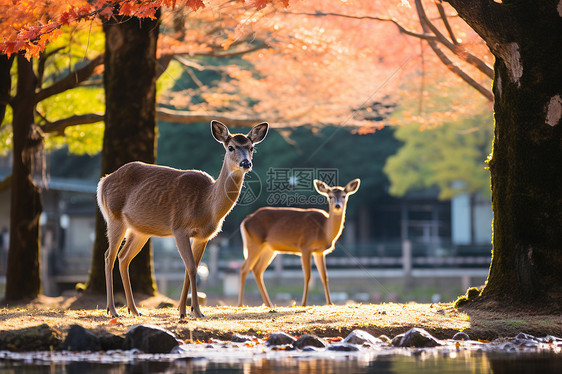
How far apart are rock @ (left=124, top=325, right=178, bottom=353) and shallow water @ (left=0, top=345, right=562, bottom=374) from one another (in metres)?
0.08

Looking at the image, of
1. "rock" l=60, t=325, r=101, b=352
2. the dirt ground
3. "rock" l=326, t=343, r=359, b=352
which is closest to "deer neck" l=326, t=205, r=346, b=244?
the dirt ground

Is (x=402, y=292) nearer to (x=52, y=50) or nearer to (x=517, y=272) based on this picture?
(x=52, y=50)

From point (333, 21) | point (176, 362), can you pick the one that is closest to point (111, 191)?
point (176, 362)

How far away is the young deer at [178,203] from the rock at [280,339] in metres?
1.57

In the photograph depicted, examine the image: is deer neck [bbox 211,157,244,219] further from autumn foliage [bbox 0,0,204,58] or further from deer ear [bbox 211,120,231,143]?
autumn foliage [bbox 0,0,204,58]

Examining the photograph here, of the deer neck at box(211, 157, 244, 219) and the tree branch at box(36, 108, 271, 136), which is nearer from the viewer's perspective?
the deer neck at box(211, 157, 244, 219)

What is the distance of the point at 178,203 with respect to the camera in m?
8.49

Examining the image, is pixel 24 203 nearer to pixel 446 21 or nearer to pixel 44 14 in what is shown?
pixel 44 14

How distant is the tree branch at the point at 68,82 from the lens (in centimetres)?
1363

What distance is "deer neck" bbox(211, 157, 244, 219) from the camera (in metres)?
8.35

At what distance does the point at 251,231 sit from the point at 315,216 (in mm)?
1149

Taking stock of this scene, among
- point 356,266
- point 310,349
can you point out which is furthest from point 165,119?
point 356,266

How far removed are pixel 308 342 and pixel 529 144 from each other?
11.3 feet

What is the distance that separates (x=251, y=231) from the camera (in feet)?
44.6
